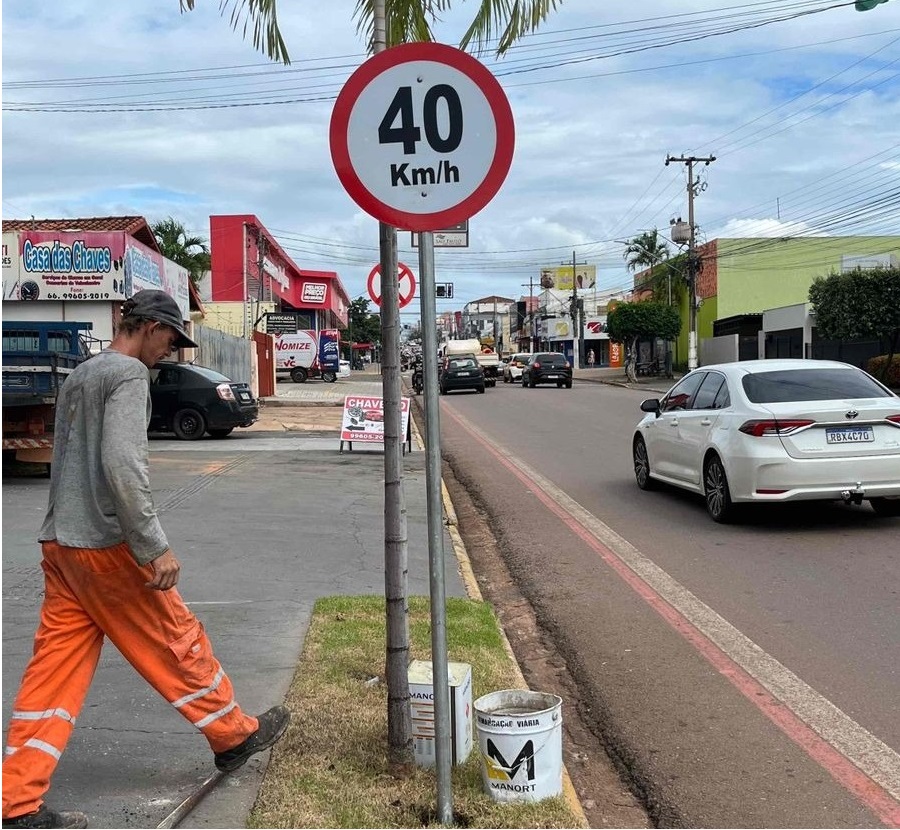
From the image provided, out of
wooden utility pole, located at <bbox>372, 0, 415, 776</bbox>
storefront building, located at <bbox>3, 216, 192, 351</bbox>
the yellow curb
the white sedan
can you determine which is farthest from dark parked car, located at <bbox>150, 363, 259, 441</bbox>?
wooden utility pole, located at <bbox>372, 0, 415, 776</bbox>

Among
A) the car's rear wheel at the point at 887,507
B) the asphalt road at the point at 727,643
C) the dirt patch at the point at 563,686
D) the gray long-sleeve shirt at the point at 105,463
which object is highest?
the gray long-sleeve shirt at the point at 105,463

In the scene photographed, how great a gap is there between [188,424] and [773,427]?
546 inches

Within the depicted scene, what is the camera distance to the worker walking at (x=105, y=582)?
11.5 ft

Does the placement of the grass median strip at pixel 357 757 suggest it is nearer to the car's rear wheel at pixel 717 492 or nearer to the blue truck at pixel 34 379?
the car's rear wheel at pixel 717 492

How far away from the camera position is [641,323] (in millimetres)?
55188

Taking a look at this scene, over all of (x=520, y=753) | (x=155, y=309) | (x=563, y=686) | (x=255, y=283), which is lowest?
(x=563, y=686)

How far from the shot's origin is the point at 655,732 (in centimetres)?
488

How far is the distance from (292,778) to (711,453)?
23.1 feet

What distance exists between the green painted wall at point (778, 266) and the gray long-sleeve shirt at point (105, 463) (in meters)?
54.0

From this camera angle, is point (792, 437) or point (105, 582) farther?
point (792, 437)

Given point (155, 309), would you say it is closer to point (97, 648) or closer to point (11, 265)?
point (97, 648)

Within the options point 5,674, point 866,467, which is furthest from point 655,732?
point 866,467

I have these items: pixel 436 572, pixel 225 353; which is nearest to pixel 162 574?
pixel 436 572

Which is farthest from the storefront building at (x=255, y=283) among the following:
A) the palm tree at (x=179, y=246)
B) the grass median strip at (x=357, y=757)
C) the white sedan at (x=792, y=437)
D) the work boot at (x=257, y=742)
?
the work boot at (x=257, y=742)
